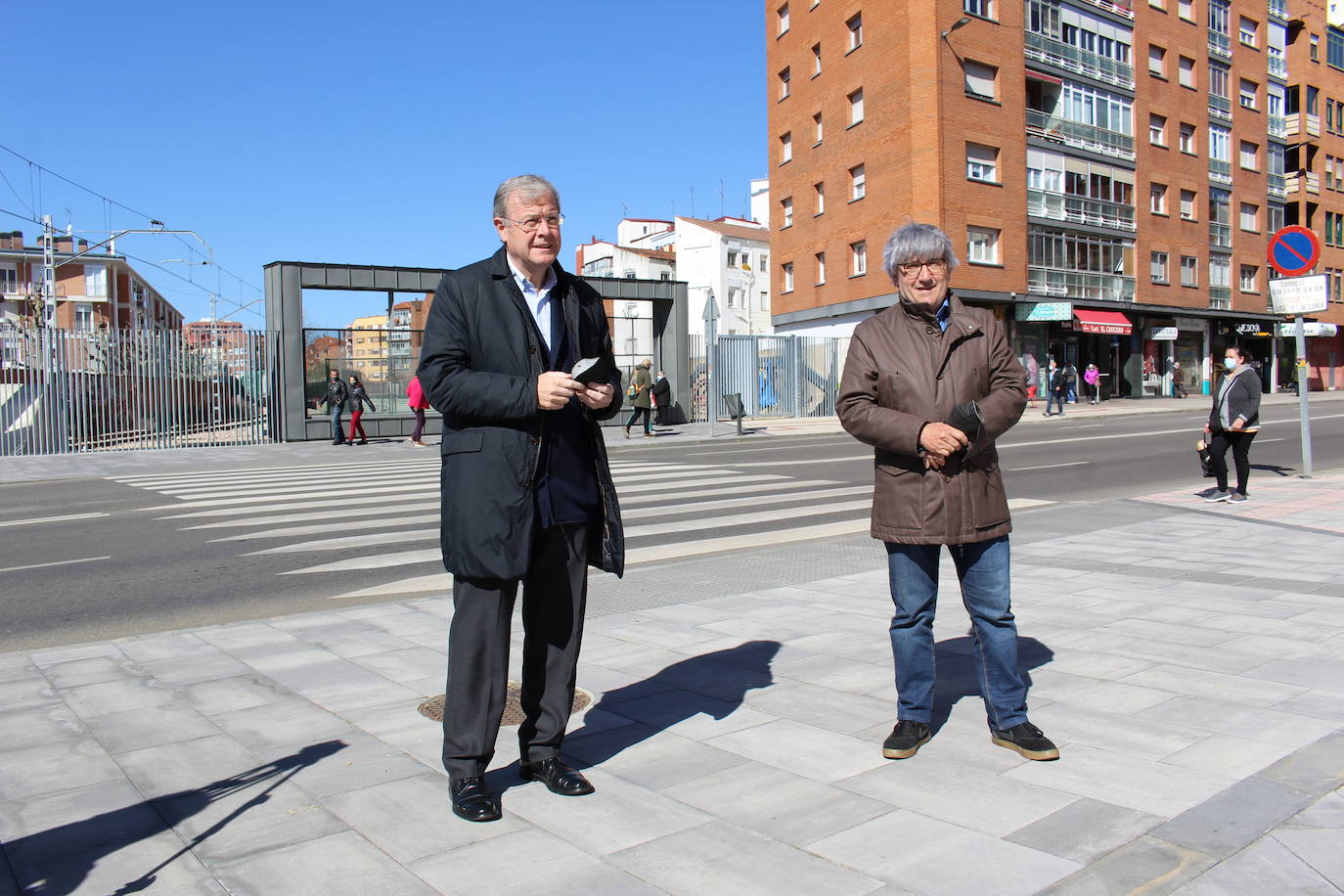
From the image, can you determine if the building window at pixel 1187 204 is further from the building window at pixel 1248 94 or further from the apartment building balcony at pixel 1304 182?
the apartment building balcony at pixel 1304 182

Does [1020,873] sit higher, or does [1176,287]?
[1176,287]

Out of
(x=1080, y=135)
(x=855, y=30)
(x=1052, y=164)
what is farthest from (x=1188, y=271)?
(x=855, y=30)

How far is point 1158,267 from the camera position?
44219 millimetres

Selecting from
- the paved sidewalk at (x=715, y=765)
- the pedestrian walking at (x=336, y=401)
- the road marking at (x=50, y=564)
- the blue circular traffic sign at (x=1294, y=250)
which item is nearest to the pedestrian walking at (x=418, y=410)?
the pedestrian walking at (x=336, y=401)

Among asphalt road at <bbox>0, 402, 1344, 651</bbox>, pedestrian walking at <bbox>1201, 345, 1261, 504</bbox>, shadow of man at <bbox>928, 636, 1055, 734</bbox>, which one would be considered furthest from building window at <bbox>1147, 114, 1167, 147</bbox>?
shadow of man at <bbox>928, 636, 1055, 734</bbox>

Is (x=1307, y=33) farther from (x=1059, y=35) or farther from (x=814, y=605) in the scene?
(x=814, y=605)

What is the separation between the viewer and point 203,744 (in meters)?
3.83

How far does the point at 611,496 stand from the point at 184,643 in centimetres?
323

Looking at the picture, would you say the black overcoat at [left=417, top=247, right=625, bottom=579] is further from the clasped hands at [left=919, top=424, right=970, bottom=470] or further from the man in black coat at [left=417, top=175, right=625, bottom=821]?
the clasped hands at [left=919, top=424, right=970, bottom=470]

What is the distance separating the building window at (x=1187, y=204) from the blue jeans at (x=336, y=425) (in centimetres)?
3843

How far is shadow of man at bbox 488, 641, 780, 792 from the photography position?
3723 mm

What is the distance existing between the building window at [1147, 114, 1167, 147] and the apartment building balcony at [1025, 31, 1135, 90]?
6.98 ft

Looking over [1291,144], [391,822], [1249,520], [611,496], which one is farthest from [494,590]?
[1291,144]

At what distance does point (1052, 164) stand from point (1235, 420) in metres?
31.6
